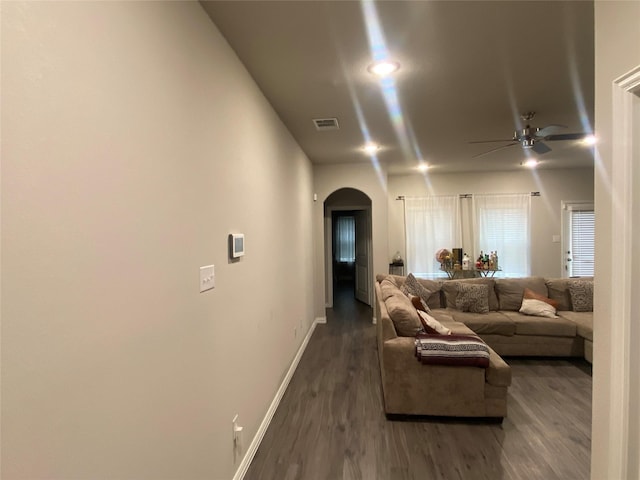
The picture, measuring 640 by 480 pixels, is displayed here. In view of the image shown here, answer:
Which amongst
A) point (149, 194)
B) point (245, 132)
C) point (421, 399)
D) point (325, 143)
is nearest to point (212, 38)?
point (245, 132)

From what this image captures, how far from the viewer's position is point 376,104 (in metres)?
2.94

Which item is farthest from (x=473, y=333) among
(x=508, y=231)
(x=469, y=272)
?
(x=508, y=231)

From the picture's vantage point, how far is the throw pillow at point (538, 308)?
405 centimetres

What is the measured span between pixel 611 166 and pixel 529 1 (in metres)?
1.05

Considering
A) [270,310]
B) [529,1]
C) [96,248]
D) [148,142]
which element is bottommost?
[270,310]

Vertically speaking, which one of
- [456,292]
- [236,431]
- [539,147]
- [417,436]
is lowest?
[417,436]

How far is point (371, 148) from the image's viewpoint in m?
4.48

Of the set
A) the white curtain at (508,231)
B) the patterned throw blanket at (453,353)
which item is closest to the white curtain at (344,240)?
the white curtain at (508,231)

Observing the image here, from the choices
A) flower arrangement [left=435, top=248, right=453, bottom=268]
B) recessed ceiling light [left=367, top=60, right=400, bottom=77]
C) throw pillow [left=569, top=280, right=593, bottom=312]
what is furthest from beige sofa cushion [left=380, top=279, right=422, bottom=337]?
flower arrangement [left=435, top=248, right=453, bottom=268]

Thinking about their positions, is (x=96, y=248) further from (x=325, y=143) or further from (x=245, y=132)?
(x=325, y=143)

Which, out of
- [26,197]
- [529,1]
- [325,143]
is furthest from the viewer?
[325,143]

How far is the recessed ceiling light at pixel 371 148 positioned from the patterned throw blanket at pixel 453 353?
2689 mm

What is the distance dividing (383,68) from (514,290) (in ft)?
11.8

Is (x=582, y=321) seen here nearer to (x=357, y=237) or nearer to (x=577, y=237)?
(x=577, y=237)
